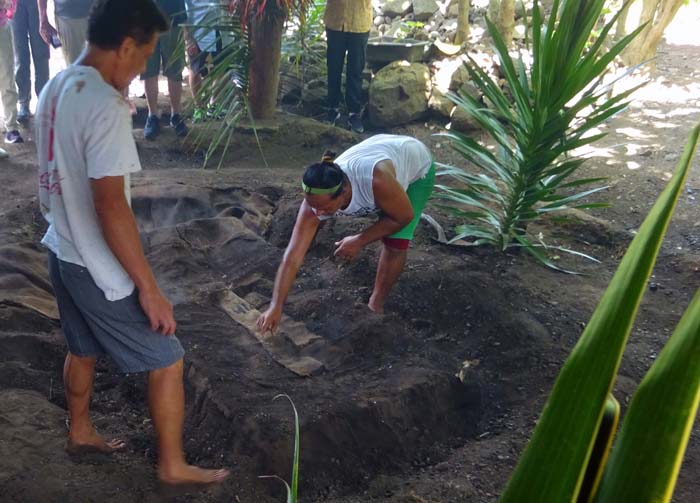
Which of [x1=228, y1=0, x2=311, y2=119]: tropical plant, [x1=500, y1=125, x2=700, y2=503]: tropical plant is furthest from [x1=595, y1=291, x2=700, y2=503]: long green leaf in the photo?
[x1=228, y1=0, x2=311, y2=119]: tropical plant

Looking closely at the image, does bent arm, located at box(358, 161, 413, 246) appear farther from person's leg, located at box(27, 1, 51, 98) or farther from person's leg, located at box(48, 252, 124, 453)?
person's leg, located at box(27, 1, 51, 98)

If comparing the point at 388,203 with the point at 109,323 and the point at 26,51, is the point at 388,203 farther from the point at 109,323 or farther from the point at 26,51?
the point at 26,51

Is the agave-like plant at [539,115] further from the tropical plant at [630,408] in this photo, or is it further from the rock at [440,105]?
the tropical plant at [630,408]

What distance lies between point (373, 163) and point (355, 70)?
402cm

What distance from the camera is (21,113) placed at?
6355 millimetres

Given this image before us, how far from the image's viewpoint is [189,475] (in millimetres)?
2383

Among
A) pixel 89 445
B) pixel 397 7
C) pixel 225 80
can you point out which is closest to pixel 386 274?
pixel 89 445

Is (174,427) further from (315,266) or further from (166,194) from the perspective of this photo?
(166,194)

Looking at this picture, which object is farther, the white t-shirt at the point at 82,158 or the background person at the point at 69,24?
the background person at the point at 69,24

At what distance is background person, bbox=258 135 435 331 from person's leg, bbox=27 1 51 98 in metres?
3.95

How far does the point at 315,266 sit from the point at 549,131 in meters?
1.57

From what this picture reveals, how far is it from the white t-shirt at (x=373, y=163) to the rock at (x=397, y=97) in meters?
3.79

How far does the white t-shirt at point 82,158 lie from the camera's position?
1951 millimetres

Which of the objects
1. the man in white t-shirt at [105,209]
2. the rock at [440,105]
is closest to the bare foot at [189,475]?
the man in white t-shirt at [105,209]
